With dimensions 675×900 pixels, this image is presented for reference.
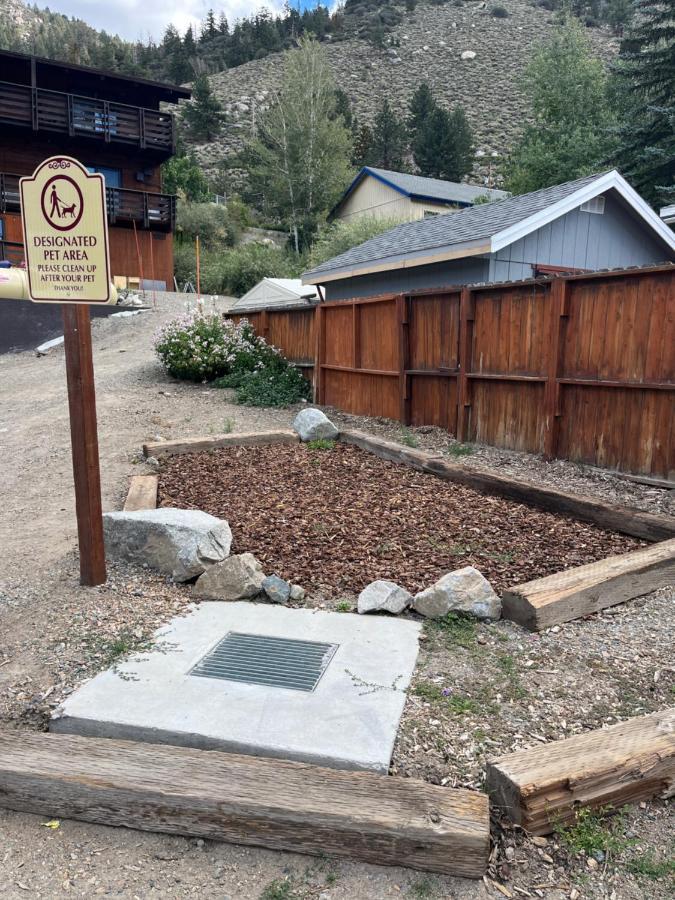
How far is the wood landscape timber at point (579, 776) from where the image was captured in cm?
212

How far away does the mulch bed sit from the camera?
4297mm

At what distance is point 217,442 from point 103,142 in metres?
20.3

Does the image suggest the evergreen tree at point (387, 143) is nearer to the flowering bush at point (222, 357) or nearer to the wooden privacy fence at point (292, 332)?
the wooden privacy fence at point (292, 332)

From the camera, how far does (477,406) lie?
25.0 feet

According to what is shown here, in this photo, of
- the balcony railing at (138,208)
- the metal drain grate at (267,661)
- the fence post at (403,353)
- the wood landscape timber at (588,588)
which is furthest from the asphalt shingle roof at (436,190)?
the metal drain grate at (267,661)

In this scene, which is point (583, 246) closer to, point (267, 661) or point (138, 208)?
point (267, 661)

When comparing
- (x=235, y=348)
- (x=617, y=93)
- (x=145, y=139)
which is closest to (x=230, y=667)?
(x=235, y=348)

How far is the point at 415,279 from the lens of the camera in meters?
13.5

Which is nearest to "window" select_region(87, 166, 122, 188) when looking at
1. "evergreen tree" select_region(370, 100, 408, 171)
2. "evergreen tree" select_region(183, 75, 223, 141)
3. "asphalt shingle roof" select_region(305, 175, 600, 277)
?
"asphalt shingle roof" select_region(305, 175, 600, 277)

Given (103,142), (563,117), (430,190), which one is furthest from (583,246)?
(430,190)

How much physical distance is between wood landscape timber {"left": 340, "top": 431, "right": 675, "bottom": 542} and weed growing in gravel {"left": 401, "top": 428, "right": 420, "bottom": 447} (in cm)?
58

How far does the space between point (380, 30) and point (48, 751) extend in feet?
351

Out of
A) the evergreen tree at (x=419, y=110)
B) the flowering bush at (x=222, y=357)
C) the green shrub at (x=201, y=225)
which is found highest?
the evergreen tree at (x=419, y=110)

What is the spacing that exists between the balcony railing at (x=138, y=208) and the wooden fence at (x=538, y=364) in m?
16.3
